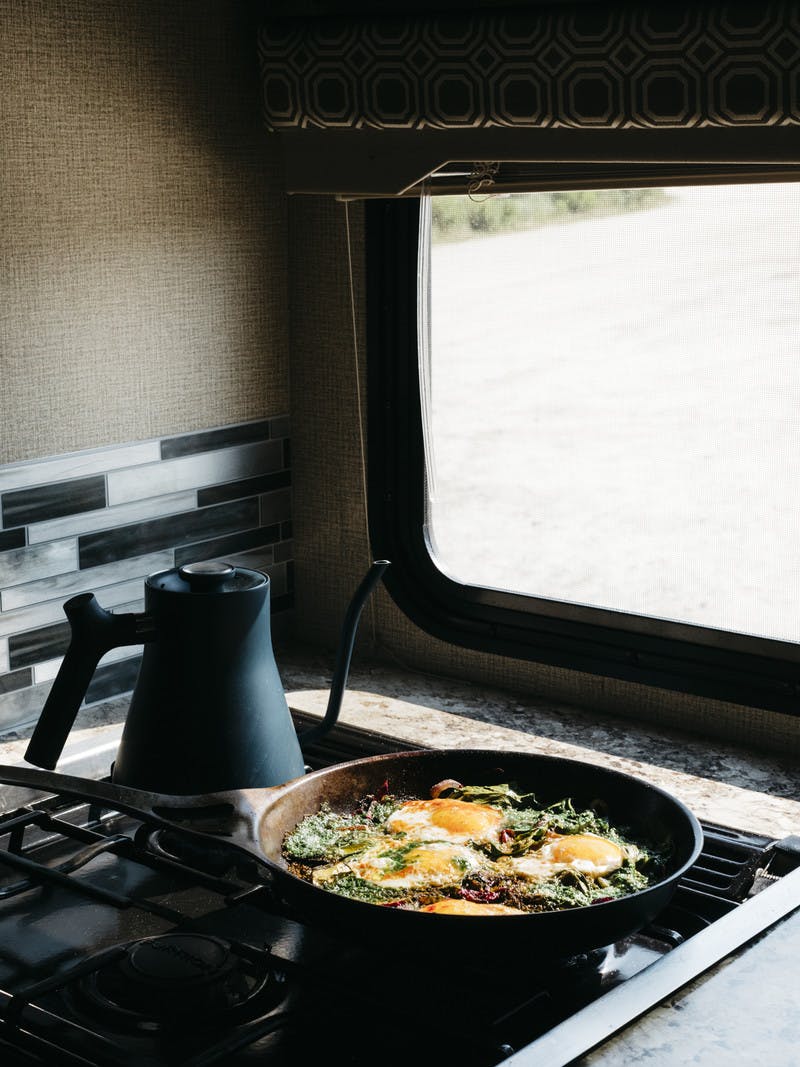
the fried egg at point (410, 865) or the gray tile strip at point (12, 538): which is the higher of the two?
the gray tile strip at point (12, 538)

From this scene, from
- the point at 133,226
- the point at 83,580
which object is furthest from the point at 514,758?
the point at 133,226

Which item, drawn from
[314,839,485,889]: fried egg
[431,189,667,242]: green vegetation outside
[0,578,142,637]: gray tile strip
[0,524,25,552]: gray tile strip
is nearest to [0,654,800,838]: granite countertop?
[0,578,142,637]: gray tile strip

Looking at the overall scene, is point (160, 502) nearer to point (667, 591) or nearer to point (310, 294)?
point (310, 294)

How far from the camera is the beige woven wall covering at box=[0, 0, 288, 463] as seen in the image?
1.57 metres

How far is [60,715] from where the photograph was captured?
1.17 meters

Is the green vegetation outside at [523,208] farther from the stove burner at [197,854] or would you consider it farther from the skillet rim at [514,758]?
the stove burner at [197,854]

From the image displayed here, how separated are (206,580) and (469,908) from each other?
0.41 metres

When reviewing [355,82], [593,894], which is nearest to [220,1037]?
[593,894]

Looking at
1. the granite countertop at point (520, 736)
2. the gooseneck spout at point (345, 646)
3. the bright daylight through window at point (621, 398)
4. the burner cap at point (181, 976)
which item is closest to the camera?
the burner cap at point (181, 976)

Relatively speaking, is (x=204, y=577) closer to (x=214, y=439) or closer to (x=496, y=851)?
(x=496, y=851)

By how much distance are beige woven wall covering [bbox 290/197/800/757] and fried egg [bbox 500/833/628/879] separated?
662mm

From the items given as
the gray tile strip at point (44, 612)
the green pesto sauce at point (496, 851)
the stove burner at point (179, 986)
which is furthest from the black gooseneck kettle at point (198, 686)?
the gray tile strip at point (44, 612)

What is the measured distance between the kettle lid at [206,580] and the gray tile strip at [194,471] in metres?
0.50

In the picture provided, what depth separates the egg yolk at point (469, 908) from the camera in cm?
98
